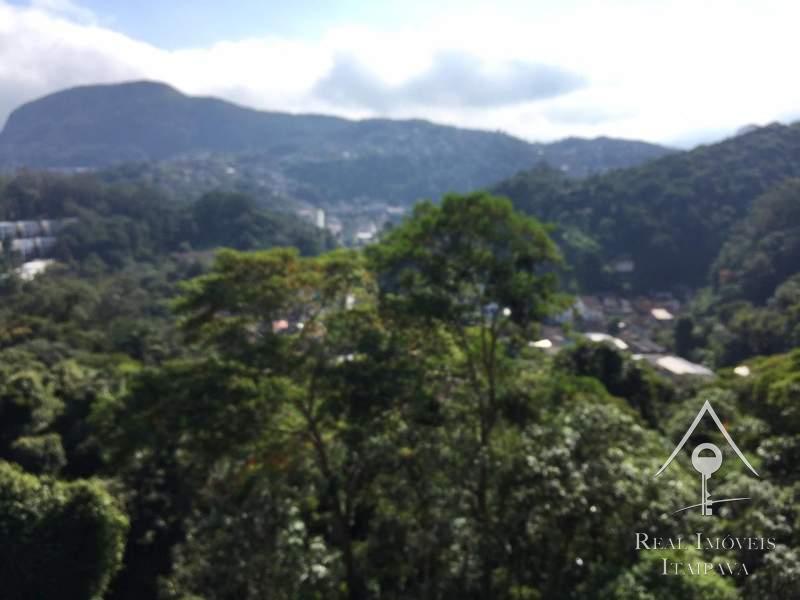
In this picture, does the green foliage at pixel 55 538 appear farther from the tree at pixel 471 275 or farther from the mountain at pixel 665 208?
the mountain at pixel 665 208

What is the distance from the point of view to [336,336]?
5984 mm

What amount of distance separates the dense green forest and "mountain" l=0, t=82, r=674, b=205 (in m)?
85.7

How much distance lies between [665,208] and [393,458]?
4079 centimetres

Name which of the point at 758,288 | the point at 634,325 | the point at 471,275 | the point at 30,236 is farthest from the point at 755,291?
the point at 30,236

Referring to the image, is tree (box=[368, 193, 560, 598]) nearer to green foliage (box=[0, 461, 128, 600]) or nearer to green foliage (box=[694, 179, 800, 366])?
green foliage (box=[0, 461, 128, 600])

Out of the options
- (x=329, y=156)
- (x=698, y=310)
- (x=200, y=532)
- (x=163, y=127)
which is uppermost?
(x=163, y=127)

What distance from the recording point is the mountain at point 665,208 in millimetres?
39688

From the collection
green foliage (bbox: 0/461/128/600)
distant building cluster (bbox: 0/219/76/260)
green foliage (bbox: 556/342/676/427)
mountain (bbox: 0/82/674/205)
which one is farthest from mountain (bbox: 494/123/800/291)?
mountain (bbox: 0/82/674/205)

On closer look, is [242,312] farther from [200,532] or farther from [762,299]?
[762,299]

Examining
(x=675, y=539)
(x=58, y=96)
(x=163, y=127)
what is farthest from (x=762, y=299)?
(x=58, y=96)

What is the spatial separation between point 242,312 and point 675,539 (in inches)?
159

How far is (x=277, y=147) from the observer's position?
132750mm

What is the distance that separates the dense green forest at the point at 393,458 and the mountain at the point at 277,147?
85.7m

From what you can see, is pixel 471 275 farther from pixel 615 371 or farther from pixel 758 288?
pixel 758 288
